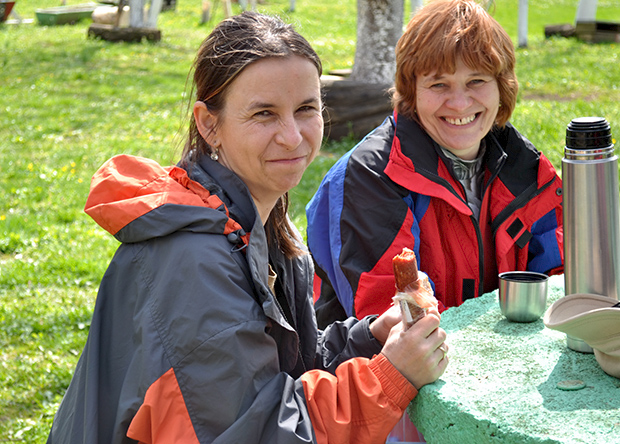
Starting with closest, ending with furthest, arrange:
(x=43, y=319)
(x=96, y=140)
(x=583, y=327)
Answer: (x=583, y=327) < (x=43, y=319) < (x=96, y=140)

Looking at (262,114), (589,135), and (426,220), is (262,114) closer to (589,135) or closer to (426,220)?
(589,135)

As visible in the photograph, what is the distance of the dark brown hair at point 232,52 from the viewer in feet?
6.83

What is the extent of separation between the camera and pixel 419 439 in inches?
95.8

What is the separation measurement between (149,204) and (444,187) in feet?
4.59

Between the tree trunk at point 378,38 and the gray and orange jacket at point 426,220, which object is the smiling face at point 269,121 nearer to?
the gray and orange jacket at point 426,220

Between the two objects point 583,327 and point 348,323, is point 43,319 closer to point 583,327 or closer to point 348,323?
point 348,323

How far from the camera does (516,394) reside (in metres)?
1.76

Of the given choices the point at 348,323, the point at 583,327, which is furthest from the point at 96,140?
the point at 583,327

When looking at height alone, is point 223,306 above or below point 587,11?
below

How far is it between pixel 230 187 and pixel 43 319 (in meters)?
3.28

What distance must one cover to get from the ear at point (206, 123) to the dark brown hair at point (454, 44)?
4.05ft

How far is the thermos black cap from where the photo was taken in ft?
5.93

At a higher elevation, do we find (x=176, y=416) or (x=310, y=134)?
(x=310, y=134)

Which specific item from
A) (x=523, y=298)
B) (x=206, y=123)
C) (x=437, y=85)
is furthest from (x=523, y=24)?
(x=206, y=123)
